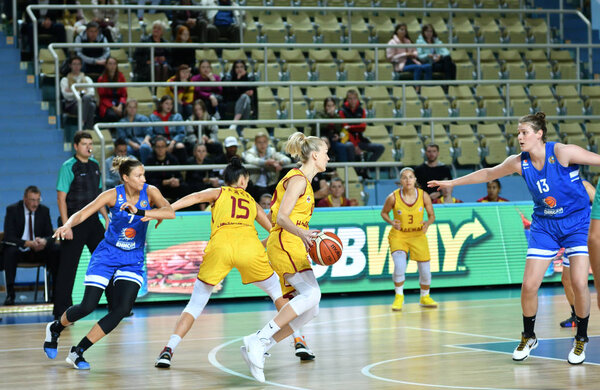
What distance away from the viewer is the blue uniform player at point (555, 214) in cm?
774

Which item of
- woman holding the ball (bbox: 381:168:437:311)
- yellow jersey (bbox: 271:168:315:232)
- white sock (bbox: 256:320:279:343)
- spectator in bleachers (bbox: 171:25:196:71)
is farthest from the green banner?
white sock (bbox: 256:320:279:343)

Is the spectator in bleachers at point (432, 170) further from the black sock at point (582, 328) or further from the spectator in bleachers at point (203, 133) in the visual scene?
the black sock at point (582, 328)

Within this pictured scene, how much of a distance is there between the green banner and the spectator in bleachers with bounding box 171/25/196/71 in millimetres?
4420

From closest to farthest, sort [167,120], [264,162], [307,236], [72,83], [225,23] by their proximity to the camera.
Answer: [307,236] < [264,162] < [167,120] < [72,83] < [225,23]

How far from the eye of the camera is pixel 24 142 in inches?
639

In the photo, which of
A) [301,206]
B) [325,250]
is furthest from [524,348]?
[301,206]

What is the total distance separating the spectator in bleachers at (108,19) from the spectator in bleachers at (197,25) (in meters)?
1.10

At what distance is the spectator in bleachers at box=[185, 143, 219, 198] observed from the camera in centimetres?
1451

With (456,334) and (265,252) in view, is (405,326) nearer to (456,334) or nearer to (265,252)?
(456,334)

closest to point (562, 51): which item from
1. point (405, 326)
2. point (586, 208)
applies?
point (405, 326)

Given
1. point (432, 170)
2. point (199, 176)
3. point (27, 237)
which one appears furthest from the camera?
point (432, 170)

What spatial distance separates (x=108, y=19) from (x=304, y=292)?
37.4 ft

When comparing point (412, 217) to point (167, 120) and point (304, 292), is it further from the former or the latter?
point (304, 292)

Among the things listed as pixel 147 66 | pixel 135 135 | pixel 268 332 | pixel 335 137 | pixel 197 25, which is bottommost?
pixel 268 332
